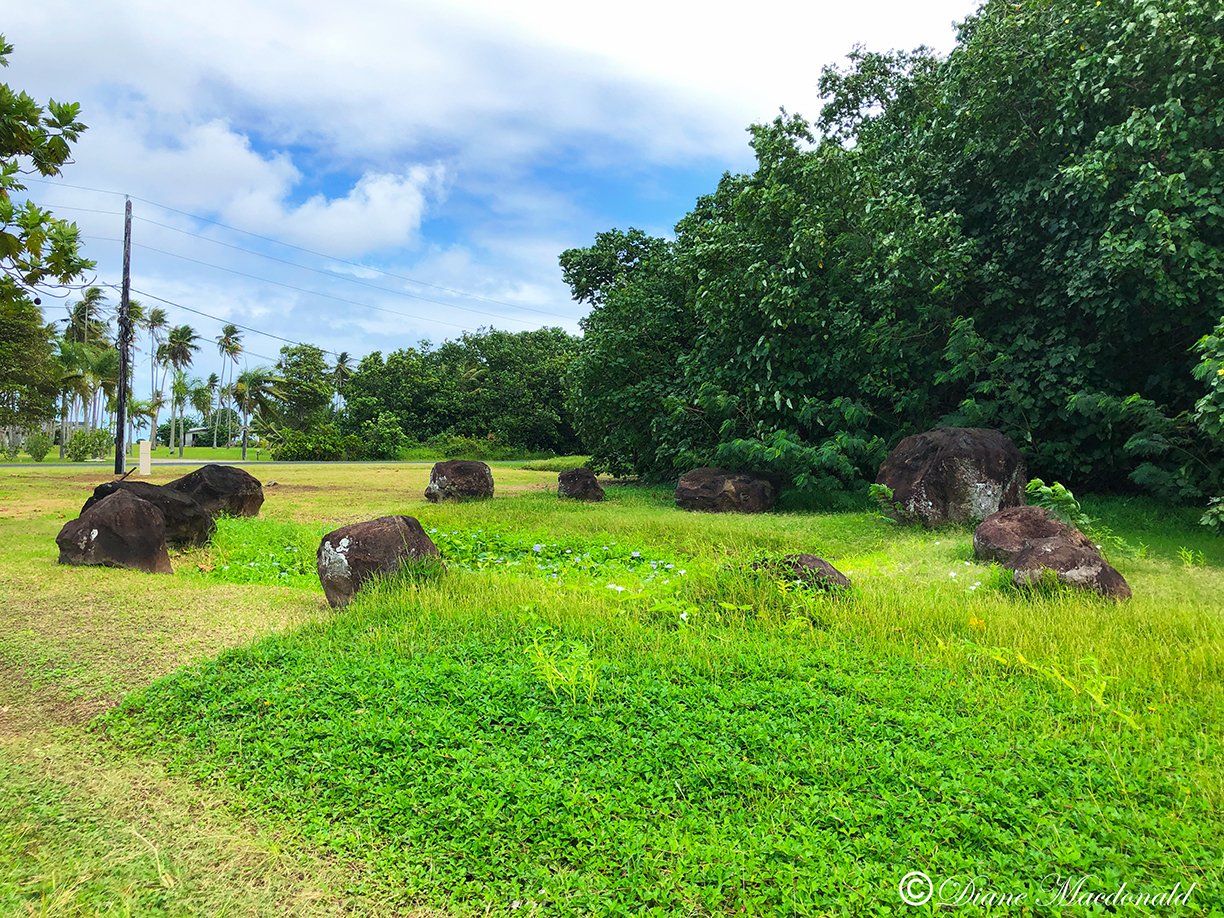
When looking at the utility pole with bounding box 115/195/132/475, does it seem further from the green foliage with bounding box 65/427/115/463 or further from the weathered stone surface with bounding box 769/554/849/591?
the weathered stone surface with bounding box 769/554/849/591

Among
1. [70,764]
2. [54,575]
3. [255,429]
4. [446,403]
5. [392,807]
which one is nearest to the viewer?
[392,807]

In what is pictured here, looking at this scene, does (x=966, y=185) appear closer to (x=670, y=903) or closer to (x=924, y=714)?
(x=924, y=714)

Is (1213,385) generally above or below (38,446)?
above

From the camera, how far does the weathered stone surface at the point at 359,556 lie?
631cm

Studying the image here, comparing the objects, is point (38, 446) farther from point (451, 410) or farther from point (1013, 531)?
point (1013, 531)

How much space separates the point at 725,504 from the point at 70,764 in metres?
10.2

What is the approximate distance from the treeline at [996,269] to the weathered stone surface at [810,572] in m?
5.31

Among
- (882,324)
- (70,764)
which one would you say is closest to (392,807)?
(70,764)

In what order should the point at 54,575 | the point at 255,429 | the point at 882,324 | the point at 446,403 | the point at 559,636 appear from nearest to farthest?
the point at 559,636, the point at 54,575, the point at 882,324, the point at 446,403, the point at 255,429

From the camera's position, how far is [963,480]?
31.2ft

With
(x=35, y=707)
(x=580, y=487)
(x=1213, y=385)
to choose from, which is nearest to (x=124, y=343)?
(x=580, y=487)

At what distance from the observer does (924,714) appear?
11.8 ft

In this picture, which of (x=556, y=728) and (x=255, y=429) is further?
(x=255, y=429)
